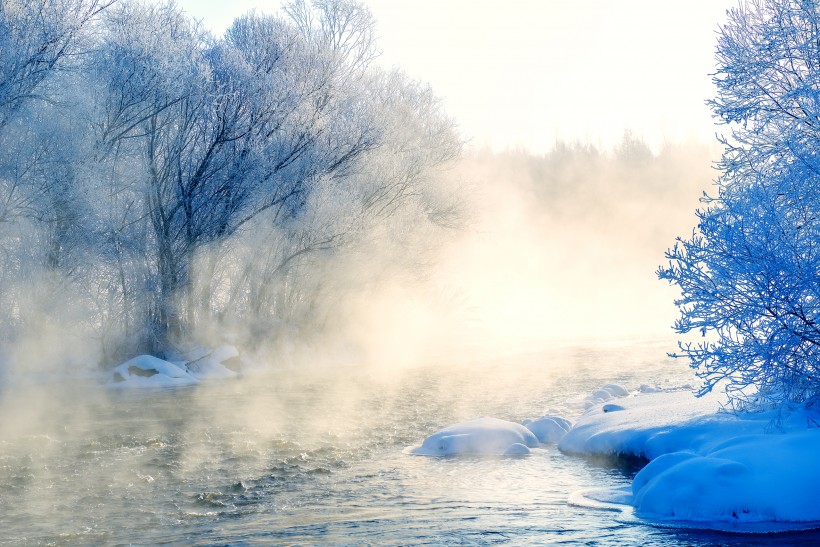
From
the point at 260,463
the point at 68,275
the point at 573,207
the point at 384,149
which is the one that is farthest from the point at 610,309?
the point at 260,463

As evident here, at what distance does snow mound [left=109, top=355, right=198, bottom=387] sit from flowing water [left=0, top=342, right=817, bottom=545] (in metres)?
2.63

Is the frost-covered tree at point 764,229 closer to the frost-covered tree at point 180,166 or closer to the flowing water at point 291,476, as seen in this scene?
the flowing water at point 291,476

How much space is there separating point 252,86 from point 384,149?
21.9 ft

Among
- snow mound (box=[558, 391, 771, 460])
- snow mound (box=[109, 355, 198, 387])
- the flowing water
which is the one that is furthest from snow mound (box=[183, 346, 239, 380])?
snow mound (box=[558, 391, 771, 460])

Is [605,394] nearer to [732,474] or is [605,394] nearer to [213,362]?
[732,474]

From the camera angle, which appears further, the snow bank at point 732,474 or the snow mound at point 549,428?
the snow mound at point 549,428

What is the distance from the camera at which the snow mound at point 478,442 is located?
12344 mm

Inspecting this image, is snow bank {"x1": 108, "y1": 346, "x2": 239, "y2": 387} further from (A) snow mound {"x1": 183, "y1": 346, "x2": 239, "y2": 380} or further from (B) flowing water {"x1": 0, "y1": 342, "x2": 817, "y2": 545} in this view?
(B) flowing water {"x1": 0, "y1": 342, "x2": 817, "y2": 545}

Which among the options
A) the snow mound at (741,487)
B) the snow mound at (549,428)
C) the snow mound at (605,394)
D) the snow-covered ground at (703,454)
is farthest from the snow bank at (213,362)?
the snow mound at (741,487)

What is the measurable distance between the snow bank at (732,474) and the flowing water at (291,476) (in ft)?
1.22

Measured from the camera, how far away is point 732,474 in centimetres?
848

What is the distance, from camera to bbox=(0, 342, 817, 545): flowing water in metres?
8.17

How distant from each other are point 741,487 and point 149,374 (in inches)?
725

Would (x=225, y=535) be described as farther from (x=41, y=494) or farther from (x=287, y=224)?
(x=287, y=224)
